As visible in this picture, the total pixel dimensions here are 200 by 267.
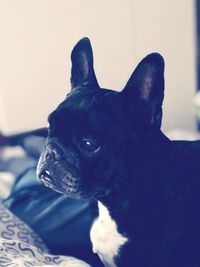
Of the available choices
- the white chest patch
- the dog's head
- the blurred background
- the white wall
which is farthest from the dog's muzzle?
the white wall

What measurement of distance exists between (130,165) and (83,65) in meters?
0.21

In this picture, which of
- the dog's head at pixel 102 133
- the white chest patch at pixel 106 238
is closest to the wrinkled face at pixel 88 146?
the dog's head at pixel 102 133

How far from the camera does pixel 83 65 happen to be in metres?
0.89

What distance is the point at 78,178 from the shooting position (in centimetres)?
79

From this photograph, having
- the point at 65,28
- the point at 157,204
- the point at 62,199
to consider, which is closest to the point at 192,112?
the point at 65,28

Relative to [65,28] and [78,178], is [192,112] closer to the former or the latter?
[65,28]

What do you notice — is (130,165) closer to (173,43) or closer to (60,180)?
(60,180)

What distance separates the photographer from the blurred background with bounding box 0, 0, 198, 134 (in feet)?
5.40

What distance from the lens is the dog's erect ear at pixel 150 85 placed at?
78 cm

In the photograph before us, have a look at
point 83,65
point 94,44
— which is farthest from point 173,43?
point 83,65

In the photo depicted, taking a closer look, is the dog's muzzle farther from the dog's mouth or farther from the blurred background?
the blurred background

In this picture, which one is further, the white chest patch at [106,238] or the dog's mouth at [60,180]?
the white chest patch at [106,238]

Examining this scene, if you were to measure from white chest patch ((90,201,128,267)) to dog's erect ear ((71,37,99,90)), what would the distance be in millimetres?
230

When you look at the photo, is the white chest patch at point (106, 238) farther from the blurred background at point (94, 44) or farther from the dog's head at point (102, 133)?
the blurred background at point (94, 44)
